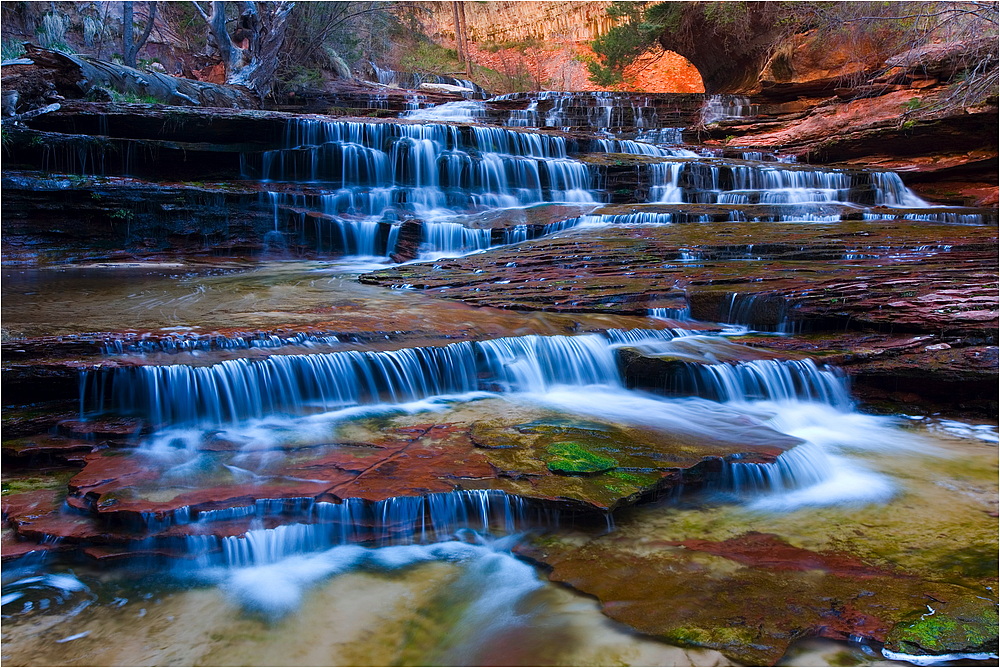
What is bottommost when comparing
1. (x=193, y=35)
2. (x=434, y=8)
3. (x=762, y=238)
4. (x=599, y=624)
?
(x=599, y=624)

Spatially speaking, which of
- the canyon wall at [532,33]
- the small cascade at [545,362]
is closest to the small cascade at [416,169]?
the small cascade at [545,362]

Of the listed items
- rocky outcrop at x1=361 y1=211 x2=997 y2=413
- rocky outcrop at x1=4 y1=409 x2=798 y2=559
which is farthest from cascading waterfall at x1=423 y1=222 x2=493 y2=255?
rocky outcrop at x1=4 y1=409 x2=798 y2=559

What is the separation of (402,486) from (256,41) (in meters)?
19.2

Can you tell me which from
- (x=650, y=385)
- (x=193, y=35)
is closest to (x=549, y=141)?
(x=650, y=385)

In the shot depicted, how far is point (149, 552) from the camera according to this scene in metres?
3.22

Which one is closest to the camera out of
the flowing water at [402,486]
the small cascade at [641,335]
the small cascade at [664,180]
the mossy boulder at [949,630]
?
the mossy boulder at [949,630]

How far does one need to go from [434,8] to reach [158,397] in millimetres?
39766

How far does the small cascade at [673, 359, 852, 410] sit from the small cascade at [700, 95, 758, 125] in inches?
581

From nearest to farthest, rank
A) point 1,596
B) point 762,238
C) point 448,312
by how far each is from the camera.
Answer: point 1,596 → point 448,312 → point 762,238

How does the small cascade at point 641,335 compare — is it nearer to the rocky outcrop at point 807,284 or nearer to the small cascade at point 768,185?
the rocky outcrop at point 807,284

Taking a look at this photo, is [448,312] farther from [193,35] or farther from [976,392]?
[193,35]

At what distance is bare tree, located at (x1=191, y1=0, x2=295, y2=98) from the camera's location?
59.8 ft

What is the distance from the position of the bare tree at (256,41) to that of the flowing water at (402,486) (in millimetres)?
12063

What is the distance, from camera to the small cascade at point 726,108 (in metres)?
18.5
